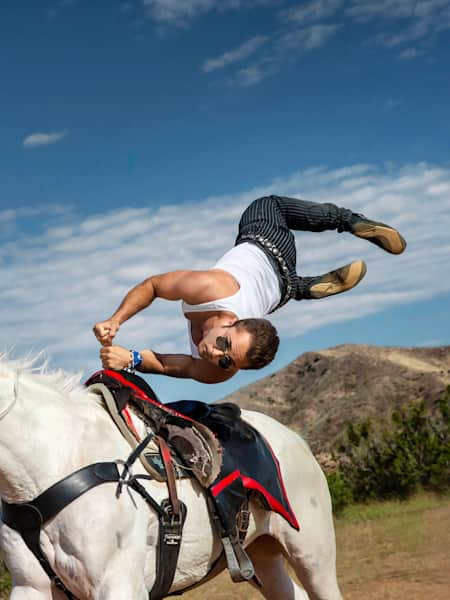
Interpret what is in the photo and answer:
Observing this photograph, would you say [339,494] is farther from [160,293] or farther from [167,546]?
[167,546]

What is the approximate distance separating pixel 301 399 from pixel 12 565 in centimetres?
2963

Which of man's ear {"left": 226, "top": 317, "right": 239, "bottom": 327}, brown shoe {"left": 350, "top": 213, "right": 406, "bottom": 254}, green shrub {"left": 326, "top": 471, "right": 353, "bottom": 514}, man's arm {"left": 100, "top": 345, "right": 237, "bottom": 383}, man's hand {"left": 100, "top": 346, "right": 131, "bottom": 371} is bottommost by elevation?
green shrub {"left": 326, "top": 471, "right": 353, "bottom": 514}

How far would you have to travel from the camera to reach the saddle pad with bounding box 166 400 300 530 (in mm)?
4086

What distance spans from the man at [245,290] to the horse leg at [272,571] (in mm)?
1231

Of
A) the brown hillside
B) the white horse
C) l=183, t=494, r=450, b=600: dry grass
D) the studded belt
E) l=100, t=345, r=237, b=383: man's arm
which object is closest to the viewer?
the white horse

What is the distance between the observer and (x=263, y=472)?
431 cm

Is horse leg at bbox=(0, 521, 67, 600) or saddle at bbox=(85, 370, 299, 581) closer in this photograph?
horse leg at bbox=(0, 521, 67, 600)

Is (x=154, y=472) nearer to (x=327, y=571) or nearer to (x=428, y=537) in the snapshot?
(x=327, y=571)

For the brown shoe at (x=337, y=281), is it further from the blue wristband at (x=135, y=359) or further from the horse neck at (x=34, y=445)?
the horse neck at (x=34, y=445)

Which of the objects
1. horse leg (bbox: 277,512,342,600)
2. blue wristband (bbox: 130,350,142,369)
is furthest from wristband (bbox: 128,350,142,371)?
horse leg (bbox: 277,512,342,600)

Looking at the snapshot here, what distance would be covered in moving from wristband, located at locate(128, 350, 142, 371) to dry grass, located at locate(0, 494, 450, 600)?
4697 mm

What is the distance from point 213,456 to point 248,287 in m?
0.97

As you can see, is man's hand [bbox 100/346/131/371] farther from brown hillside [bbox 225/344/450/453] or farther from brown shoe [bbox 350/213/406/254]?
brown hillside [bbox 225/344/450/453]

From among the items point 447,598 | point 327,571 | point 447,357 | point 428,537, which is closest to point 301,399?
point 447,357
